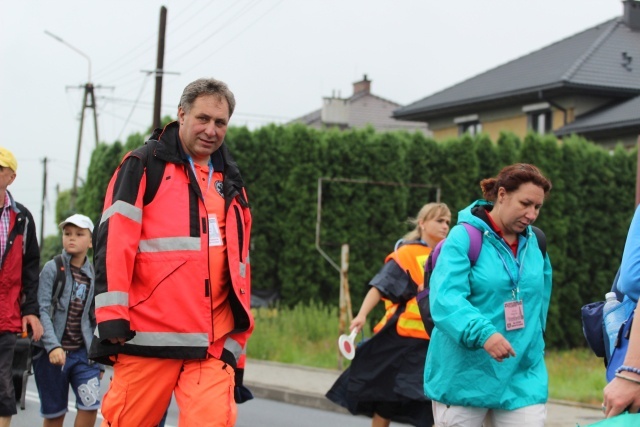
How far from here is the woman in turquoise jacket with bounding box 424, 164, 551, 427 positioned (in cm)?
538

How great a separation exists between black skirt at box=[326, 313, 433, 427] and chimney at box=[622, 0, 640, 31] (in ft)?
109

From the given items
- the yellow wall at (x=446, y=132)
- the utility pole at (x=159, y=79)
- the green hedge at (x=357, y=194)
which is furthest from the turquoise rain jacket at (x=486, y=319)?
the yellow wall at (x=446, y=132)

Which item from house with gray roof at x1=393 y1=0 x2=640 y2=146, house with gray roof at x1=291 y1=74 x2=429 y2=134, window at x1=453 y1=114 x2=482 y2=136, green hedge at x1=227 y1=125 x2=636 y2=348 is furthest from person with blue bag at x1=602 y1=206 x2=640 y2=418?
house with gray roof at x1=291 y1=74 x2=429 y2=134

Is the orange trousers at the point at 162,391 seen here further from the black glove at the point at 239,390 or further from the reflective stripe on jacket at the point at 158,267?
the black glove at the point at 239,390

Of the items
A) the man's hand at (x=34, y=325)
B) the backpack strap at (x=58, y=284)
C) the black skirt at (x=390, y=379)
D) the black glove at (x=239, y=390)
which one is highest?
the backpack strap at (x=58, y=284)

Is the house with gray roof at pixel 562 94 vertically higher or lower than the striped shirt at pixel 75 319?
higher

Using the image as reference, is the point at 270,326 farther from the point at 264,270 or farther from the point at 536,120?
the point at 536,120

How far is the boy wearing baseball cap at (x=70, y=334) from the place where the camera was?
23.5ft

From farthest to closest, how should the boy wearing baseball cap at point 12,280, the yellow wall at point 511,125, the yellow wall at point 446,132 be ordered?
the yellow wall at point 446,132, the yellow wall at point 511,125, the boy wearing baseball cap at point 12,280

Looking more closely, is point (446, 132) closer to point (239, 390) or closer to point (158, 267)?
point (239, 390)

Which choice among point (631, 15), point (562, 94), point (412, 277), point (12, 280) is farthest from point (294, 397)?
point (631, 15)

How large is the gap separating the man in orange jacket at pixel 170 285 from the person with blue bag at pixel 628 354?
1797 millimetres

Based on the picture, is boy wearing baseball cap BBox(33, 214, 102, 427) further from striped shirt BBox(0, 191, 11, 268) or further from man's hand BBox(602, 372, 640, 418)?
man's hand BBox(602, 372, 640, 418)

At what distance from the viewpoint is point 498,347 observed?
5.04m
